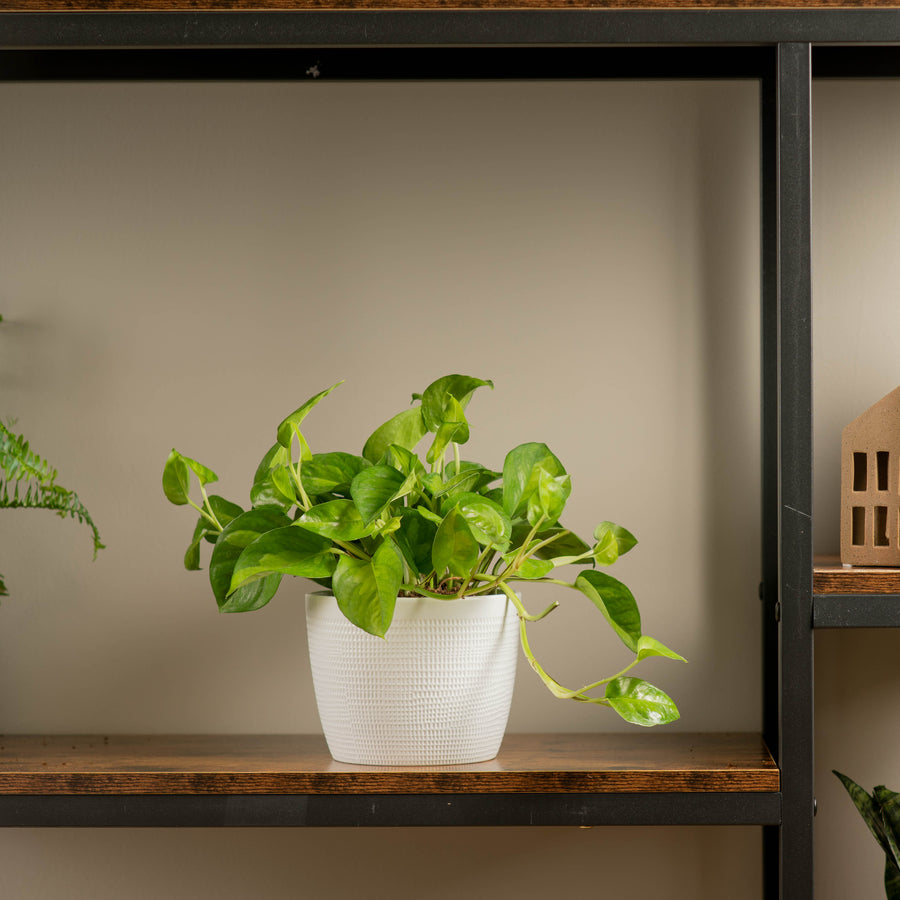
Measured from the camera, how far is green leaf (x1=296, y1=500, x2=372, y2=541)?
86cm

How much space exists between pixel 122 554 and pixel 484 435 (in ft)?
1.65

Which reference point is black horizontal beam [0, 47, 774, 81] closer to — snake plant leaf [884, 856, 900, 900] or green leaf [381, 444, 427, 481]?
green leaf [381, 444, 427, 481]

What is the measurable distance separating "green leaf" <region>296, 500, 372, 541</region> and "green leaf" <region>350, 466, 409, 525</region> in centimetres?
A: 1

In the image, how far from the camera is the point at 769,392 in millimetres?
1131

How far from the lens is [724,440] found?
123cm

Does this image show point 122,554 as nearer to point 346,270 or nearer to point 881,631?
point 346,270

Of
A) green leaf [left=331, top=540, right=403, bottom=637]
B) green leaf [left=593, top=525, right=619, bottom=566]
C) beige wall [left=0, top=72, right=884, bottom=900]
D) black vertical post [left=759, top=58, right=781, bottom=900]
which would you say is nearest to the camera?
green leaf [left=331, top=540, right=403, bottom=637]

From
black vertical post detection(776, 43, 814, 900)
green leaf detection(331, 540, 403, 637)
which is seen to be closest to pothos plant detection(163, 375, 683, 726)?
green leaf detection(331, 540, 403, 637)

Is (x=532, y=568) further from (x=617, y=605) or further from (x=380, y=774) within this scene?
(x=380, y=774)

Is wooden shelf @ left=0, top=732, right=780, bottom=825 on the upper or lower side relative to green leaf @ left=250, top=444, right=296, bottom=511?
lower

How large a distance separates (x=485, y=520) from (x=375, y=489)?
108 millimetres

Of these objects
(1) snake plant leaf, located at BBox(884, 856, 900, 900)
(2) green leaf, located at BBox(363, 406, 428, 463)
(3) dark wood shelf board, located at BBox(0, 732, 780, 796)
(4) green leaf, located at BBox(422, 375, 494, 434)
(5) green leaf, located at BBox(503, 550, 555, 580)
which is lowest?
(1) snake plant leaf, located at BBox(884, 856, 900, 900)

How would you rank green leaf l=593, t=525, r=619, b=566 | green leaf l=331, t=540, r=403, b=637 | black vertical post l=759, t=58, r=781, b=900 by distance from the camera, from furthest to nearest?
black vertical post l=759, t=58, r=781, b=900 < green leaf l=593, t=525, r=619, b=566 < green leaf l=331, t=540, r=403, b=637

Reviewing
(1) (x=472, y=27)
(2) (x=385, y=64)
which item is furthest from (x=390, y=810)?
(2) (x=385, y=64)
